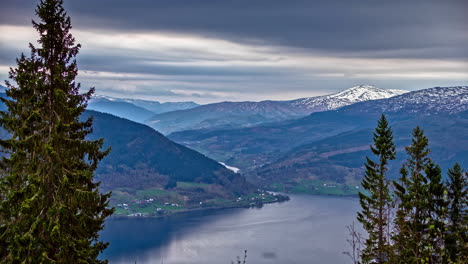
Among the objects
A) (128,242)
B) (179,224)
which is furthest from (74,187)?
(179,224)

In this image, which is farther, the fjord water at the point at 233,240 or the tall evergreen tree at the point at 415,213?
the fjord water at the point at 233,240

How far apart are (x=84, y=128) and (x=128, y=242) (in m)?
146

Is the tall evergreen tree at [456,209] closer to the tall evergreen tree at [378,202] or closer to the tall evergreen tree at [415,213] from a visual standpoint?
the tall evergreen tree at [415,213]

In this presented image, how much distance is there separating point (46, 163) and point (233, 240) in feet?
455

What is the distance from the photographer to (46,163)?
696 inches

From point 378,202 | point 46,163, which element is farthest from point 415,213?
point 46,163

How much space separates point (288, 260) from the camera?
124 m

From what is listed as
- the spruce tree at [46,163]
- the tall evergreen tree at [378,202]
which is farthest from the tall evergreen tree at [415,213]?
the spruce tree at [46,163]

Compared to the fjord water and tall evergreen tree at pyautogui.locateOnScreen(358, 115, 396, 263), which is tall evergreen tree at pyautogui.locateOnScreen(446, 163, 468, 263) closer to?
tall evergreen tree at pyautogui.locateOnScreen(358, 115, 396, 263)

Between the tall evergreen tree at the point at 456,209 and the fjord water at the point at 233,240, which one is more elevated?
the tall evergreen tree at the point at 456,209

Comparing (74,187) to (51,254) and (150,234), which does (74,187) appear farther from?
(150,234)

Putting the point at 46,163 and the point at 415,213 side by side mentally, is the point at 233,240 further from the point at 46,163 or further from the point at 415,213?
the point at 46,163

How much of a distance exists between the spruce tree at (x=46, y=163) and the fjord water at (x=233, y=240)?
355 ft

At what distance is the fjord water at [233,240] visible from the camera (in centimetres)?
13012
